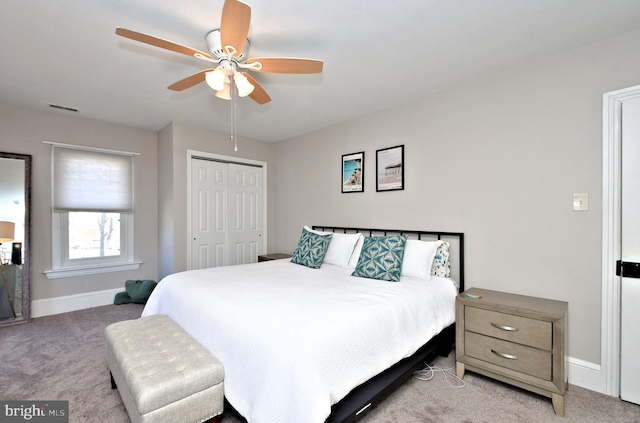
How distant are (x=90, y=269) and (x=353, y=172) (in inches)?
145

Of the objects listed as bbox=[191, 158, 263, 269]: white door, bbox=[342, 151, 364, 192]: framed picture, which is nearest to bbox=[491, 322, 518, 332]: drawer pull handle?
bbox=[342, 151, 364, 192]: framed picture

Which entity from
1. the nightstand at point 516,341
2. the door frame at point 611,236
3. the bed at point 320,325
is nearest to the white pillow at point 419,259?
the bed at point 320,325

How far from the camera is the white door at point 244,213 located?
444 cm

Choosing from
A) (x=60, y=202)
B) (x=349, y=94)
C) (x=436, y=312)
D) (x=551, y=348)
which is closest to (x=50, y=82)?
(x=60, y=202)

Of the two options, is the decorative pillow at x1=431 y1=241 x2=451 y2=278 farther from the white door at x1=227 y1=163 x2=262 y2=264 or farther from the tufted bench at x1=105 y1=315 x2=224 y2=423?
the white door at x1=227 y1=163 x2=262 y2=264

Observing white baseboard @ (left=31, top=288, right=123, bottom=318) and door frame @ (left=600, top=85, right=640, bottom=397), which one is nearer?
door frame @ (left=600, top=85, right=640, bottom=397)

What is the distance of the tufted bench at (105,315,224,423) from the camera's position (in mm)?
1351

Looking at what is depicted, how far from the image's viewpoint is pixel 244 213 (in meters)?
4.58

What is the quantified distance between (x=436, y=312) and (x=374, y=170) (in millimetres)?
1754

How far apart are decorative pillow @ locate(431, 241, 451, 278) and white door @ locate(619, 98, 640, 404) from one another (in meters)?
1.11

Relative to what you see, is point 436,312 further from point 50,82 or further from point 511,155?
point 50,82

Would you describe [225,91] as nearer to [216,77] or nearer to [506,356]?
[216,77]

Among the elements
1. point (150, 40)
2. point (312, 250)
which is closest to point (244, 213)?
point (312, 250)

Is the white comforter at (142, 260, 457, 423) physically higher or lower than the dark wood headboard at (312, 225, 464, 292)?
lower
